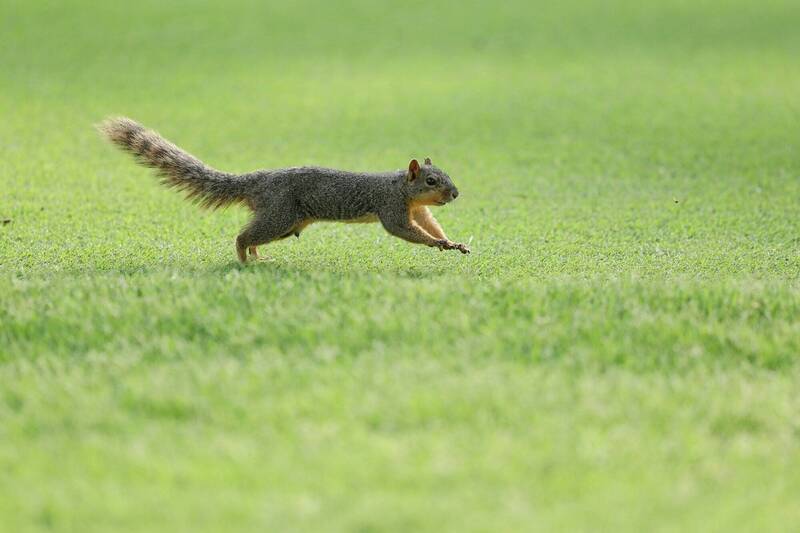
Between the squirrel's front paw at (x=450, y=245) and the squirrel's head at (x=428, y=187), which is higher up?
the squirrel's head at (x=428, y=187)

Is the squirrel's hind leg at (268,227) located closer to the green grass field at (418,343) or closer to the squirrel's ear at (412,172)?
the green grass field at (418,343)

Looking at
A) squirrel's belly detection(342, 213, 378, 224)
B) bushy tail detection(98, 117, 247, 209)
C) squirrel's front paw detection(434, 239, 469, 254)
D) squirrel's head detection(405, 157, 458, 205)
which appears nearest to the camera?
squirrel's front paw detection(434, 239, 469, 254)

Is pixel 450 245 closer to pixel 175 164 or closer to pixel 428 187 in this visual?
pixel 428 187

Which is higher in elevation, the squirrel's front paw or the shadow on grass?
the squirrel's front paw

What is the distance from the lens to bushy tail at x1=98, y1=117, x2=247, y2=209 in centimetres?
671

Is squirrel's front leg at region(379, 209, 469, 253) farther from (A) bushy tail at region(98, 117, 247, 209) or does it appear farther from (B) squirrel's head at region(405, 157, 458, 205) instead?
(A) bushy tail at region(98, 117, 247, 209)

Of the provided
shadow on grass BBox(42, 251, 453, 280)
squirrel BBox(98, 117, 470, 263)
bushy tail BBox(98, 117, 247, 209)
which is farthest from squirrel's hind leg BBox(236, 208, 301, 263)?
bushy tail BBox(98, 117, 247, 209)

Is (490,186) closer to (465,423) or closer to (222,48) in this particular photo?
(465,423)

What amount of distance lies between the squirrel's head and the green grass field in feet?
1.39

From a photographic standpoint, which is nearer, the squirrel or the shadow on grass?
the shadow on grass

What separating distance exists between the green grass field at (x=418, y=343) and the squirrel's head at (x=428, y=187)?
424mm

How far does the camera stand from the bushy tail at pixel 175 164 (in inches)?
264

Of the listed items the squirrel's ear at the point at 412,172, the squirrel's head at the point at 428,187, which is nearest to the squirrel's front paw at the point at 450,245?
the squirrel's head at the point at 428,187

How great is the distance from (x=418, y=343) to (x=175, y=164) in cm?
262
